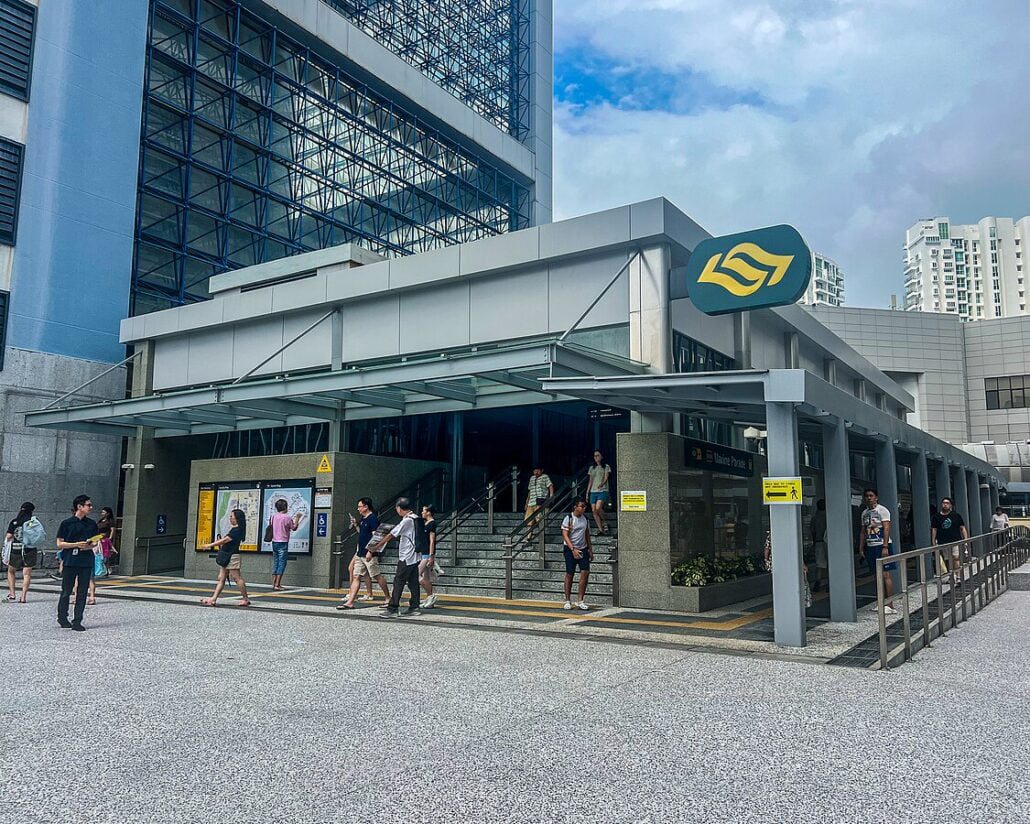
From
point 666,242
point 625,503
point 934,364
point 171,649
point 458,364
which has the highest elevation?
point 934,364

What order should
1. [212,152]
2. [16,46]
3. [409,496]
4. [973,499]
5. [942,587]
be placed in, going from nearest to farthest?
[942,587]
[409,496]
[16,46]
[973,499]
[212,152]

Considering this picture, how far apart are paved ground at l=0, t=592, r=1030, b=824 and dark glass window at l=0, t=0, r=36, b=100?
2015 cm

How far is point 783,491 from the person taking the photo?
32.8 ft

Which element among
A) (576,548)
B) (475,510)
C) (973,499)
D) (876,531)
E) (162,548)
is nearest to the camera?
(876,531)

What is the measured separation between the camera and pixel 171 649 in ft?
31.1

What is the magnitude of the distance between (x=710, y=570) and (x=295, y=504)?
923 centimetres

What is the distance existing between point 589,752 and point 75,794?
9.73 ft

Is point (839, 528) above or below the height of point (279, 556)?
above

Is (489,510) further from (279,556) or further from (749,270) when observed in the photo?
(749,270)

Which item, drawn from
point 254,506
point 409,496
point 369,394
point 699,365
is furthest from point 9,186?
point 699,365

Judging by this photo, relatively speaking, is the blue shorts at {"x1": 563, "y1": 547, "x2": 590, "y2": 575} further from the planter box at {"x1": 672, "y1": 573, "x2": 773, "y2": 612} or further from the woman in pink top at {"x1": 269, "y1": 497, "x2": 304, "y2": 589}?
the woman in pink top at {"x1": 269, "y1": 497, "x2": 304, "y2": 589}

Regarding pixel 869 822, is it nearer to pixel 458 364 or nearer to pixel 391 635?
pixel 391 635

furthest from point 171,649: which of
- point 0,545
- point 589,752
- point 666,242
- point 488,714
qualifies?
point 0,545

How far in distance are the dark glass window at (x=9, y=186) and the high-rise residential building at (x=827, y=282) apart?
159 m
